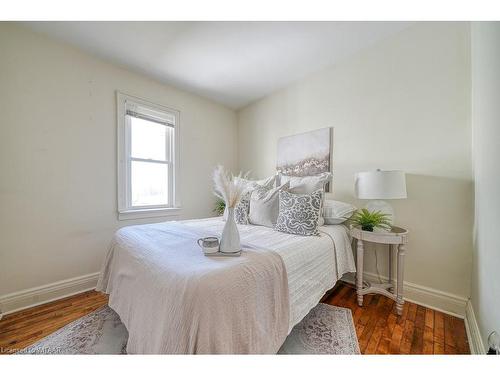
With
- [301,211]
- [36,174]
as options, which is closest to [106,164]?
[36,174]

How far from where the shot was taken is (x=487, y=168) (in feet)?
3.94

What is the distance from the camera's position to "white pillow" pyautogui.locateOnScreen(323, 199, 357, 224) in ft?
6.61

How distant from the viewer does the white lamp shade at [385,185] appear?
1.68m

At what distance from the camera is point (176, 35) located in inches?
75.7

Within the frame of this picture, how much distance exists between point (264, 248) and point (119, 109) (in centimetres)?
235

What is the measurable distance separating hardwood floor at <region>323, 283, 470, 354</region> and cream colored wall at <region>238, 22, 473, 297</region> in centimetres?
29

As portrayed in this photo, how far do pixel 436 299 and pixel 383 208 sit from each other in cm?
87

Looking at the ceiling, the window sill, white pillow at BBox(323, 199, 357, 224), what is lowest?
the window sill

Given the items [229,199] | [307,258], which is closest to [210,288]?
[229,199]

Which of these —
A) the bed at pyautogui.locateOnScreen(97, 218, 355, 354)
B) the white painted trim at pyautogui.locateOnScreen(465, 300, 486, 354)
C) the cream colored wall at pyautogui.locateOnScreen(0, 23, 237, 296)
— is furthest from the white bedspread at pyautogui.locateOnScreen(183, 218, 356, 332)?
the cream colored wall at pyautogui.locateOnScreen(0, 23, 237, 296)

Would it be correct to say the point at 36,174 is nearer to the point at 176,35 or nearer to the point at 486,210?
the point at 176,35

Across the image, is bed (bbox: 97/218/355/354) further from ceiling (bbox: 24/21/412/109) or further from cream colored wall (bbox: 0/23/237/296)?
ceiling (bbox: 24/21/412/109)

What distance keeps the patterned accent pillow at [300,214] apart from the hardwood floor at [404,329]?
774 mm

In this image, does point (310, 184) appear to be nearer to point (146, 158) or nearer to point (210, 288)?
point (210, 288)
